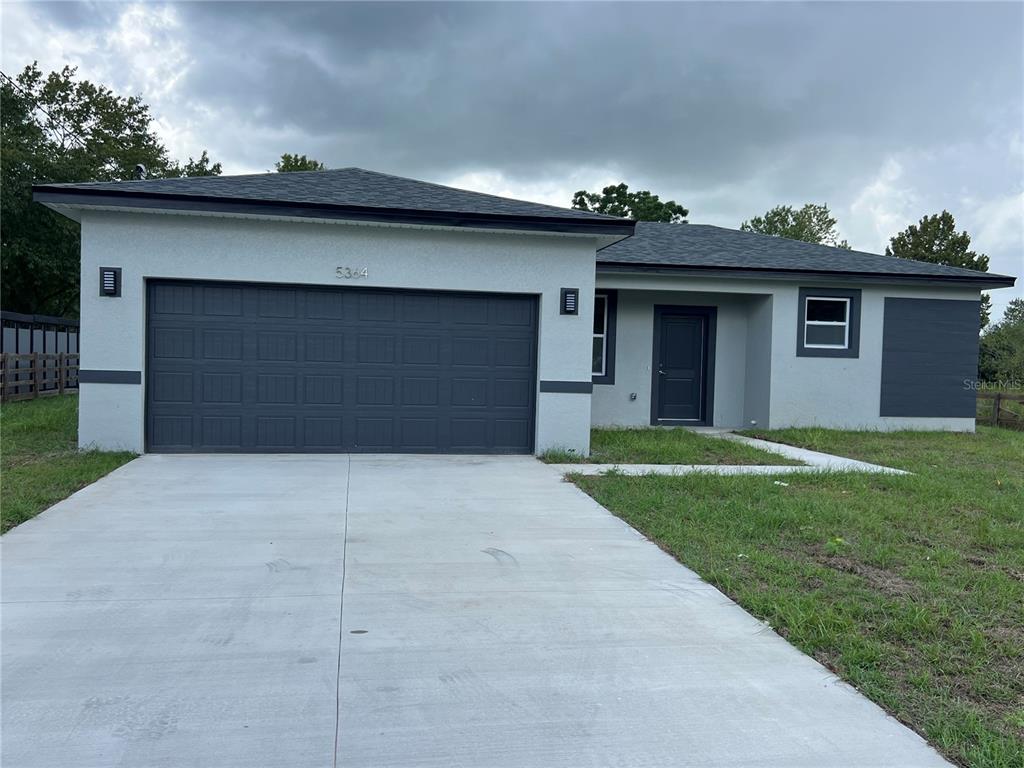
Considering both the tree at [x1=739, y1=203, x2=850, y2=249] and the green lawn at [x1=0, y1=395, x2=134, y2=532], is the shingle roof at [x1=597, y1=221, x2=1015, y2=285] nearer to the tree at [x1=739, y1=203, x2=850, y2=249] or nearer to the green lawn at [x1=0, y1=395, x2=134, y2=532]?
the green lawn at [x1=0, y1=395, x2=134, y2=532]

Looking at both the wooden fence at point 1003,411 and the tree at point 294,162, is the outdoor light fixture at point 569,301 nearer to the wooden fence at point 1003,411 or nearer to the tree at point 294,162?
the wooden fence at point 1003,411

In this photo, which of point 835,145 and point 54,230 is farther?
point 54,230

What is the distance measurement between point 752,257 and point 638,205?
29946 millimetres

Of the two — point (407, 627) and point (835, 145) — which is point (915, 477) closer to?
point (407, 627)

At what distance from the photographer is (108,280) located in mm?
9430

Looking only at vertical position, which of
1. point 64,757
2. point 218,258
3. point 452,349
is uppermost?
point 218,258

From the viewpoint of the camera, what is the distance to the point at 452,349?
34.2 feet

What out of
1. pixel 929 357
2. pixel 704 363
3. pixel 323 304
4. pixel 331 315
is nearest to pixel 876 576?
pixel 331 315

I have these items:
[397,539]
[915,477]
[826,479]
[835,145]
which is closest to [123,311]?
[397,539]

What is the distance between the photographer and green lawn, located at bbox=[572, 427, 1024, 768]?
3.39 m

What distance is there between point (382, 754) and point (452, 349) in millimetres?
7813

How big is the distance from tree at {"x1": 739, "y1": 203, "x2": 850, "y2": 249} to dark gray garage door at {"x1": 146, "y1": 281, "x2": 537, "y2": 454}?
36005 millimetres

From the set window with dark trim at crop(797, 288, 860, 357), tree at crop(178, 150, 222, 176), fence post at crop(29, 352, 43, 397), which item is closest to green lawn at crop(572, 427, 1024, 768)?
window with dark trim at crop(797, 288, 860, 357)

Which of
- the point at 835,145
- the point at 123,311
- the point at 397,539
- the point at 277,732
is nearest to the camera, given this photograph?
the point at 277,732
